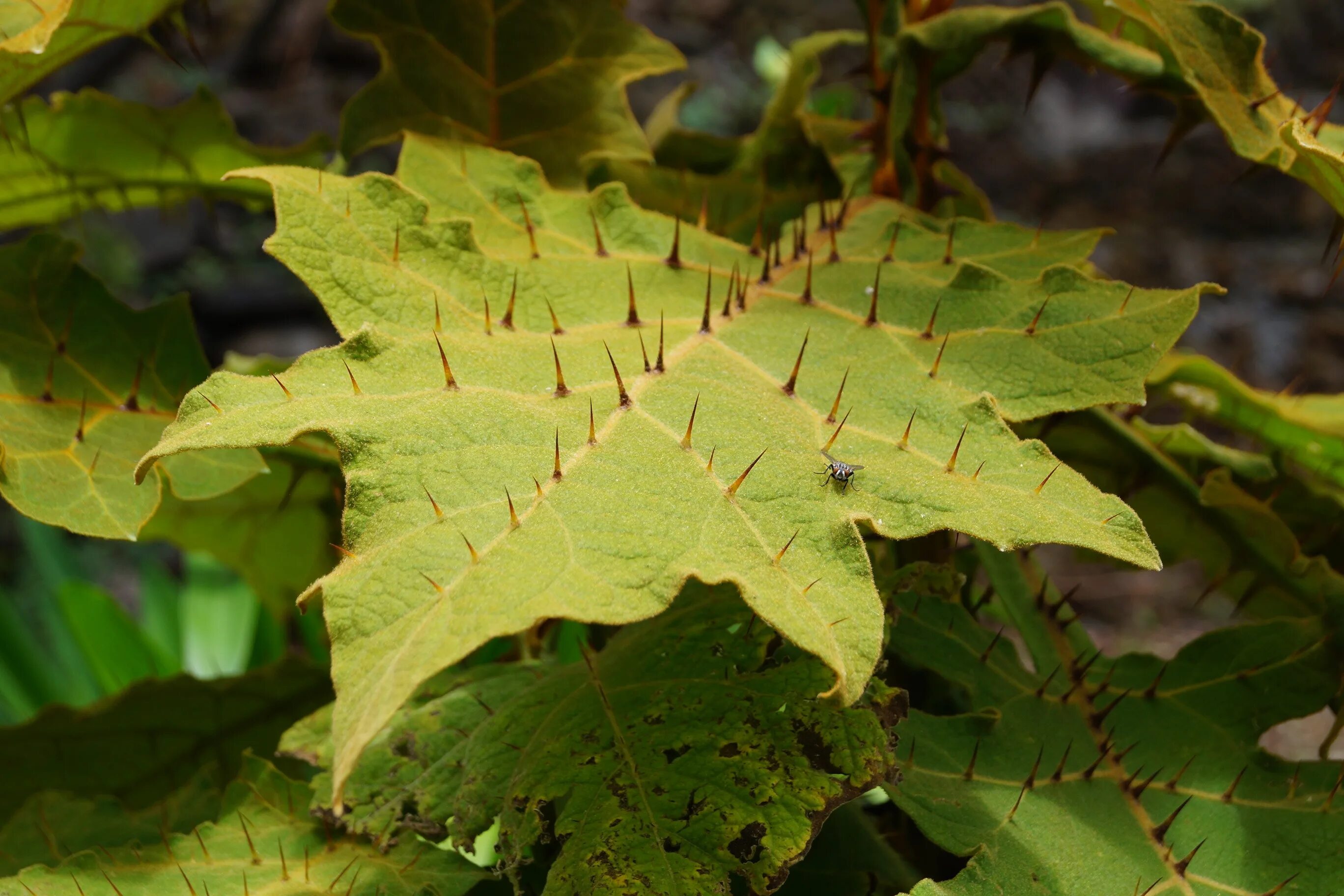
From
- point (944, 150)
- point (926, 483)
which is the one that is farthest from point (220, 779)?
point (944, 150)

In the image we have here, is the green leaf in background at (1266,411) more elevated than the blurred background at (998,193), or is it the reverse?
the green leaf in background at (1266,411)

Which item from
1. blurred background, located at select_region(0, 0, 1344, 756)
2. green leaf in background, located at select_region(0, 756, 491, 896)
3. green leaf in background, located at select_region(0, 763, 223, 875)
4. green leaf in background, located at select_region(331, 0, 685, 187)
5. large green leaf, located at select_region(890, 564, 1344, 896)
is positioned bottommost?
blurred background, located at select_region(0, 0, 1344, 756)

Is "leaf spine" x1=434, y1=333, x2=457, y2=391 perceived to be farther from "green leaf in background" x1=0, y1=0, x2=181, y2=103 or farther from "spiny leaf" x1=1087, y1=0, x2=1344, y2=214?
"spiny leaf" x1=1087, y1=0, x2=1344, y2=214

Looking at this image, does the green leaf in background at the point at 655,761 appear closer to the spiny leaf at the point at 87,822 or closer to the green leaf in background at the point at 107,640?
the spiny leaf at the point at 87,822

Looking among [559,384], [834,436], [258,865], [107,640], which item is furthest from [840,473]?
[107,640]

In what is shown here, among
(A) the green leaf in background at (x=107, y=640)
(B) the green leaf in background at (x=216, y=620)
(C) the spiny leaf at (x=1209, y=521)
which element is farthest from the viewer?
(B) the green leaf in background at (x=216, y=620)

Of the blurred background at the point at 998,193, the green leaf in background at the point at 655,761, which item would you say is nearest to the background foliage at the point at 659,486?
the green leaf in background at the point at 655,761

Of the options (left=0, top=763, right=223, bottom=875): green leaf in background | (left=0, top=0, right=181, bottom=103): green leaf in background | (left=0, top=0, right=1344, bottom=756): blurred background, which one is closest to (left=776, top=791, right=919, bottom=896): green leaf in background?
(left=0, top=763, right=223, bottom=875): green leaf in background
